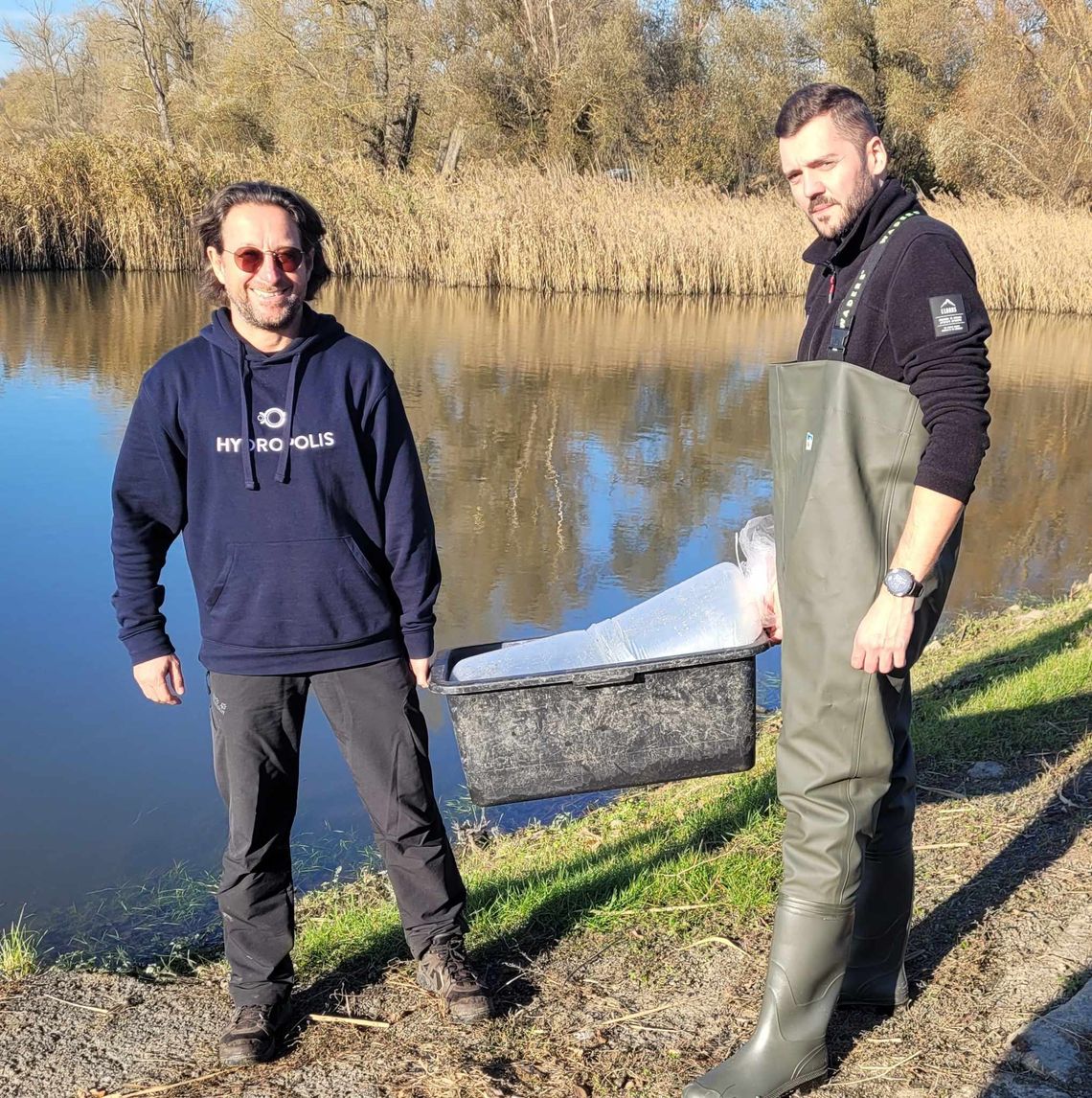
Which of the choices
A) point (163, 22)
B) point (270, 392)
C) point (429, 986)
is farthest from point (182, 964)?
point (163, 22)

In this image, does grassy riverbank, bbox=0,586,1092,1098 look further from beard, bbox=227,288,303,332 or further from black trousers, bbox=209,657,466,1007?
beard, bbox=227,288,303,332

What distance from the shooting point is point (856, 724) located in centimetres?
248

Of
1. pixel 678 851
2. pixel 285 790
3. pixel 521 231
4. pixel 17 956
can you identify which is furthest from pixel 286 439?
pixel 521 231

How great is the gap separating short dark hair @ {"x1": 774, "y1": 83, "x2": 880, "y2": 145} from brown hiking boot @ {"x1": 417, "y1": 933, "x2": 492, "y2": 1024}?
2.11 meters

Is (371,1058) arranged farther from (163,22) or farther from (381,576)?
(163,22)

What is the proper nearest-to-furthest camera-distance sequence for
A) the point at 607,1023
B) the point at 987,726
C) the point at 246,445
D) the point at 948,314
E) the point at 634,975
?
the point at 948,314 < the point at 246,445 < the point at 607,1023 < the point at 634,975 < the point at 987,726

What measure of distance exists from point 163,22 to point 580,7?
46.9 feet

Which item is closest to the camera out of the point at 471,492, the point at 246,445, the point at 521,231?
the point at 246,445

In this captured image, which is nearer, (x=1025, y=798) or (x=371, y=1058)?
(x=371, y=1058)

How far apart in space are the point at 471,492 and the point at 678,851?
5.72 meters

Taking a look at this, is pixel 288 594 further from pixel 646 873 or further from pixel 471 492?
pixel 471 492

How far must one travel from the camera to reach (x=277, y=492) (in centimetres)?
279

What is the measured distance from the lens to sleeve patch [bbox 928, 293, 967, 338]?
2.28 metres

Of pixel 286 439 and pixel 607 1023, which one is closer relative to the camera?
pixel 286 439
